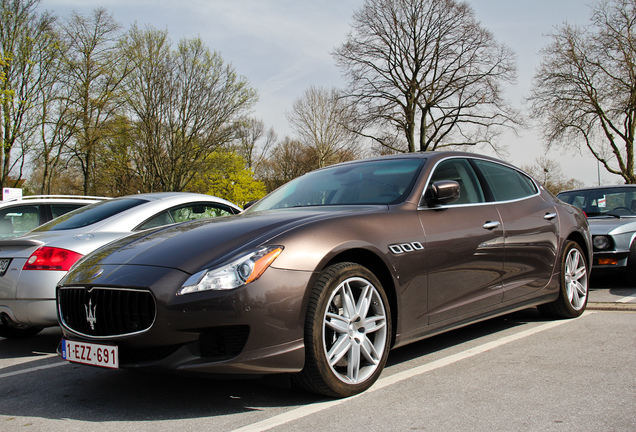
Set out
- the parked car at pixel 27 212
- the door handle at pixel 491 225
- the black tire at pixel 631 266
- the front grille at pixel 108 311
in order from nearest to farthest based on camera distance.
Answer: the front grille at pixel 108 311
the door handle at pixel 491 225
the black tire at pixel 631 266
the parked car at pixel 27 212

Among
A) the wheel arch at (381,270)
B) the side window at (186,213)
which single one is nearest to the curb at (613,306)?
the wheel arch at (381,270)

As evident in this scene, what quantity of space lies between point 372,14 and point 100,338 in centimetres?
3305

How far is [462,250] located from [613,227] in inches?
174

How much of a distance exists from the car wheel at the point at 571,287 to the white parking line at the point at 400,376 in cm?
12

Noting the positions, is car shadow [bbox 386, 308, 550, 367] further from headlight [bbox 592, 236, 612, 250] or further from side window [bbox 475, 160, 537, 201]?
headlight [bbox 592, 236, 612, 250]

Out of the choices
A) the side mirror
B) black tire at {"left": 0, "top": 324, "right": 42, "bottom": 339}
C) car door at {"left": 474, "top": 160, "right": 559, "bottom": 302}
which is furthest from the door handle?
black tire at {"left": 0, "top": 324, "right": 42, "bottom": 339}

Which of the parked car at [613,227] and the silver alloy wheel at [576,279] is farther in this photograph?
the parked car at [613,227]

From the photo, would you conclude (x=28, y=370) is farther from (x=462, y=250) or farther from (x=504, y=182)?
(x=504, y=182)

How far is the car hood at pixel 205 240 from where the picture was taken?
3.16 metres

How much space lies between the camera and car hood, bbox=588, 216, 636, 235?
7.49 meters

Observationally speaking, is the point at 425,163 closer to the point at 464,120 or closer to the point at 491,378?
the point at 491,378

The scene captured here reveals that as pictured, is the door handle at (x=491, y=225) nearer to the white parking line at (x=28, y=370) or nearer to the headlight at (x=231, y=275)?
the headlight at (x=231, y=275)

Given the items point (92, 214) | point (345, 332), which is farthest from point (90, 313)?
point (92, 214)

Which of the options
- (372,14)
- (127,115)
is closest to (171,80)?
(127,115)
